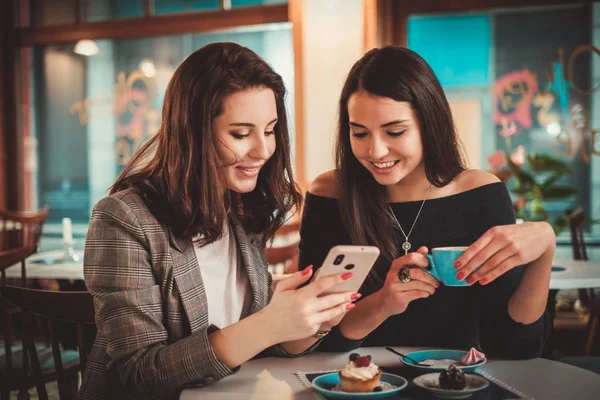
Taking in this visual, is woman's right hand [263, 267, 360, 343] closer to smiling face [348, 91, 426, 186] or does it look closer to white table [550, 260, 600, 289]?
smiling face [348, 91, 426, 186]

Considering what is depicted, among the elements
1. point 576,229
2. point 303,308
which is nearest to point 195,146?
point 303,308

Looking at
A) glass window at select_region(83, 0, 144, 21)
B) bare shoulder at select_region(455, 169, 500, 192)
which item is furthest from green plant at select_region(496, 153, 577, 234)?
glass window at select_region(83, 0, 144, 21)

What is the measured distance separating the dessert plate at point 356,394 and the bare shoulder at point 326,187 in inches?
29.0

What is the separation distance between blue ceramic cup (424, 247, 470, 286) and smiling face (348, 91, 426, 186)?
1.33 feet

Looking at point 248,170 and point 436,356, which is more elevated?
point 248,170

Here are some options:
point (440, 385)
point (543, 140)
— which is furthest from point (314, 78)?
point (440, 385)

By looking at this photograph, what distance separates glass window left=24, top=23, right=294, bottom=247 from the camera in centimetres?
561

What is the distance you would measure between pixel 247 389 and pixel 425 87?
3.08 ft

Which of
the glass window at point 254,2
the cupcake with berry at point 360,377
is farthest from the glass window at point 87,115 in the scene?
the cupcake with berry at point 360,377

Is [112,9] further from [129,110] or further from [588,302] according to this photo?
[588,302]

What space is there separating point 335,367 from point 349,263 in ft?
1.17

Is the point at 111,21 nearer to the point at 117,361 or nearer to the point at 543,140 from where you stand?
the point at 543,140

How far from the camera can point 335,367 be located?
1429mm

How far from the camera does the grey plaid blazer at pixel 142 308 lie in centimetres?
126
